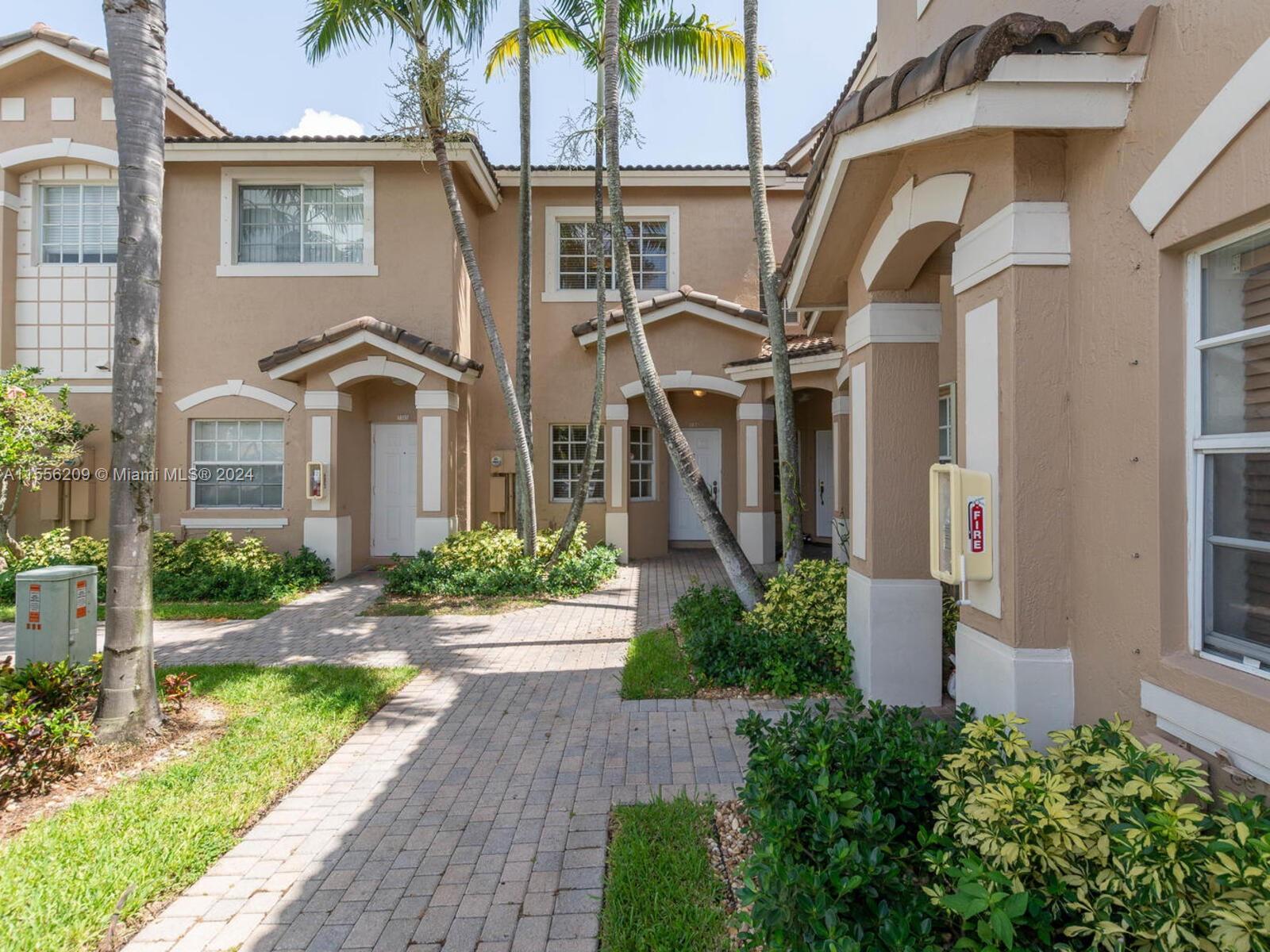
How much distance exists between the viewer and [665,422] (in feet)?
23.1

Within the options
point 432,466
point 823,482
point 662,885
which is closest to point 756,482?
point 823,482

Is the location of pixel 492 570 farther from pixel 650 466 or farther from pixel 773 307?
pixel 773 307

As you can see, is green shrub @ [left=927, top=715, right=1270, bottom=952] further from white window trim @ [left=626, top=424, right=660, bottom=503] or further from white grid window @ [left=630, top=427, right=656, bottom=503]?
white grid window @ [left=630, top=427, right=656, bottom=503]

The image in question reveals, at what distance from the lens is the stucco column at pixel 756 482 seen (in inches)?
476

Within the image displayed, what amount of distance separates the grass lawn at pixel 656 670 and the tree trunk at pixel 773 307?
5.00 feet

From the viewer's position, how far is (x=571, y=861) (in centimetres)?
335

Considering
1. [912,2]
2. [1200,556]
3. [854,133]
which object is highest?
[912,2]

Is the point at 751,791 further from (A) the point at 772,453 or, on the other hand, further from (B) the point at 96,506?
(B) the point at 96,506

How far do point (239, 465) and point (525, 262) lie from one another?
6.22 metres

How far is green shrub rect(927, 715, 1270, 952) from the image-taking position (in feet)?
6.20

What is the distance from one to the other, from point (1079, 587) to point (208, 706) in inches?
244

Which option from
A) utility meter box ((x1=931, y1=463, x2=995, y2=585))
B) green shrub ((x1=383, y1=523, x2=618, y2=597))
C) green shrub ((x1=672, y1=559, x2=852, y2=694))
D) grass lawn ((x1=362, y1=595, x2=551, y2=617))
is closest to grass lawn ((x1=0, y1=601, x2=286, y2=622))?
grass lawn ((x1=362, y1=595, x2=551, y2=617))

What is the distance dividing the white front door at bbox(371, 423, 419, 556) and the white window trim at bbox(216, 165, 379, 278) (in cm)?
281

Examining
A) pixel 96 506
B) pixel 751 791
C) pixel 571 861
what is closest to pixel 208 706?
pixel 571 861
